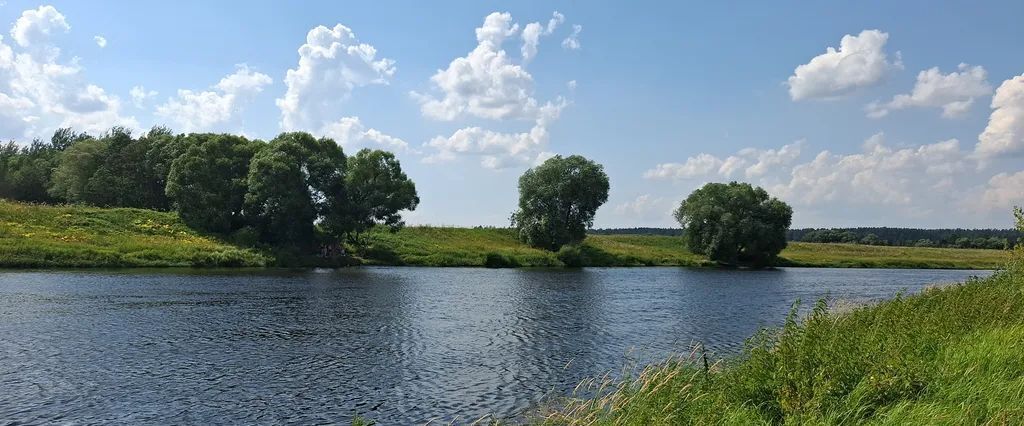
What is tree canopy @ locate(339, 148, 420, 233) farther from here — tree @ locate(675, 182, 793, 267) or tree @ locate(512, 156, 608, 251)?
tree @ locate(675, 182, 793, 267)

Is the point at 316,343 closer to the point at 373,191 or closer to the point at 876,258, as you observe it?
the point at 373,191

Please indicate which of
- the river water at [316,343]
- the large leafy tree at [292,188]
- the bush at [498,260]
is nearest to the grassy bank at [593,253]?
the bush at [498,260]

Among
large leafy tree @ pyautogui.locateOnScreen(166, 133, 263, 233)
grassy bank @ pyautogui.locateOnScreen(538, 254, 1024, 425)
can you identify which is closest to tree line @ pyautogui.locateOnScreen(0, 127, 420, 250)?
large leafy tree @ pyautogui.locateOnScreen(166, 133, 263, 233)

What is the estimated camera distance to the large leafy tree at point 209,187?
7512cm

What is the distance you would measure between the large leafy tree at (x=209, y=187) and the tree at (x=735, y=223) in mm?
62190

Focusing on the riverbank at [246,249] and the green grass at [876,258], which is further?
the green grass at [876,258]

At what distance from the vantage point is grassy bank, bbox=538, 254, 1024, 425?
1077 centimetres

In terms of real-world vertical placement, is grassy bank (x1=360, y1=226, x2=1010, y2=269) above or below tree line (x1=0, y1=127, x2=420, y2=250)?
below

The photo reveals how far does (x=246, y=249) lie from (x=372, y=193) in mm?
14738

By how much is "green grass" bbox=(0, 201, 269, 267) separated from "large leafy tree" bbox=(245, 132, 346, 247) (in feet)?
17.4

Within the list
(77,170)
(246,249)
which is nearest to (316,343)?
(246,249)

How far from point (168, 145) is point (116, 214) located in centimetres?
1743

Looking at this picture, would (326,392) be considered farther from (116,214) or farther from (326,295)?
(116,214)

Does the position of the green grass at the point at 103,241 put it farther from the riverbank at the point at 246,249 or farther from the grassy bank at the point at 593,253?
the grassy bank at the point at 593,253
